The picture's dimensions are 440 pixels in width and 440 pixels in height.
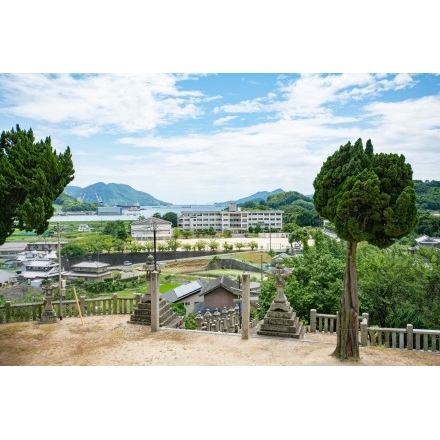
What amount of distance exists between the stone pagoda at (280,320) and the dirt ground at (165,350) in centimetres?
14

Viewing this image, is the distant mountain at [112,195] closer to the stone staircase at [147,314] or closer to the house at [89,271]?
the stone staircase at [147,314]

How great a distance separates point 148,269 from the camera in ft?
17.5

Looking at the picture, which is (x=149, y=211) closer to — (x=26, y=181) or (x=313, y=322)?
(x=26, y=181)

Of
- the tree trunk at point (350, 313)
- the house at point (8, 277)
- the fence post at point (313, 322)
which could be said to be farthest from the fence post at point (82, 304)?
the tree trunk at point (350, 313)

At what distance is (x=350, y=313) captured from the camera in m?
3.93

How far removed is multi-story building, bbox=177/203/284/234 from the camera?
346 inches

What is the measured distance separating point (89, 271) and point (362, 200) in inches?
373

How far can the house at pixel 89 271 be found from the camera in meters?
10.8

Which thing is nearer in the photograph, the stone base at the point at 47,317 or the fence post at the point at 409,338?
the fence post at the point at 409,338

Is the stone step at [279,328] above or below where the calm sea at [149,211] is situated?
below

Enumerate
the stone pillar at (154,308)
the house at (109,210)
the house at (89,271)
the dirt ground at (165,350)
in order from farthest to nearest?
the house at (89,271), the house at (109,210), the stone pillar at (154,308), the dirt ground at (165,350)

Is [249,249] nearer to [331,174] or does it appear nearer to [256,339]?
[256,339]

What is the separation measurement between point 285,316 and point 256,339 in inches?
19.9

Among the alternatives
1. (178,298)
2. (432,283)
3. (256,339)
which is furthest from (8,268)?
(432,283)
